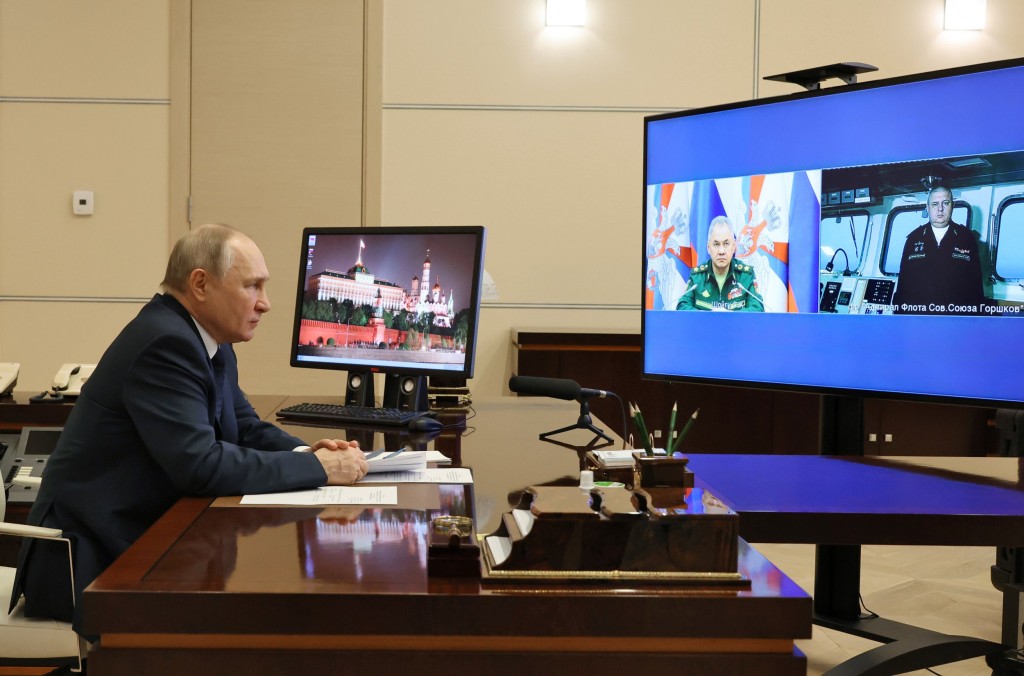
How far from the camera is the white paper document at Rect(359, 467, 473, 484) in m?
1.87

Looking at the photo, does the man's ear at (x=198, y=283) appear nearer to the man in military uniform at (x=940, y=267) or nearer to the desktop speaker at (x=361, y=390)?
the desktop speaker at (x=361, y=390)

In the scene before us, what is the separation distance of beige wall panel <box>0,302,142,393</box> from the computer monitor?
7.91 feet

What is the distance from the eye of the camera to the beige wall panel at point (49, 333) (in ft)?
16.5

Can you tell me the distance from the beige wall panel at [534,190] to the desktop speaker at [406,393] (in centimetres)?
223

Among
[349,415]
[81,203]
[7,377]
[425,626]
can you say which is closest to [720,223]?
[349,415]

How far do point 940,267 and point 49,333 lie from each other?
4.31m

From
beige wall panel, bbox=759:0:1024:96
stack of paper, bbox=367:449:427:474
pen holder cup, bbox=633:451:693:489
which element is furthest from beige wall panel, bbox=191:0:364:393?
pen holder cup, bbox=633:451:693:489

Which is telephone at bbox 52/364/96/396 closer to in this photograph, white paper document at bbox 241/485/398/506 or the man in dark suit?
the man in dark suit

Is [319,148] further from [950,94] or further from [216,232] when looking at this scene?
[950,94]

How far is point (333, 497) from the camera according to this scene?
1706 millimetres

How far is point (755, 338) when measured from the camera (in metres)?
2.51

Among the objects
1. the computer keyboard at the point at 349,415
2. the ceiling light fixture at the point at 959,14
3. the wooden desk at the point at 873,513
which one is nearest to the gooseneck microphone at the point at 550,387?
the computer keyboard at the point at 349,415

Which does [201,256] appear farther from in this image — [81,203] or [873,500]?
[81,203]

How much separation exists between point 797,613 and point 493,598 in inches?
13.9
